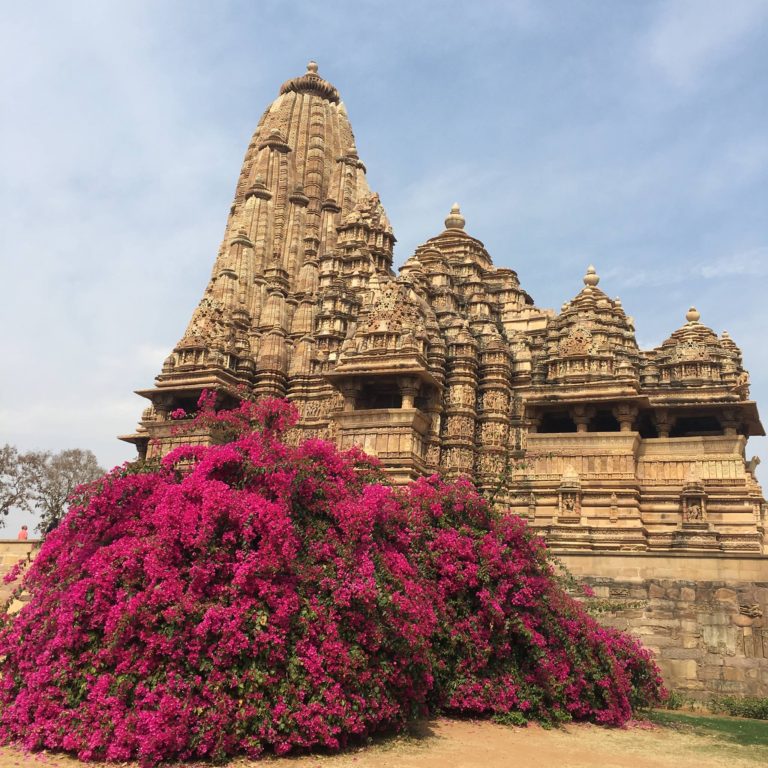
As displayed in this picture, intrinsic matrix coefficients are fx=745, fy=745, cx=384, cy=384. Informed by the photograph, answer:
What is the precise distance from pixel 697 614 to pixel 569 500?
781 centimetres

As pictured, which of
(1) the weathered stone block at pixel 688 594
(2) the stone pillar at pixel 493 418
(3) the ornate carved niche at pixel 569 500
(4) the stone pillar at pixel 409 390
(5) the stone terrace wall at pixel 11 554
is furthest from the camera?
(2) the stone pillar at pixel 493 418

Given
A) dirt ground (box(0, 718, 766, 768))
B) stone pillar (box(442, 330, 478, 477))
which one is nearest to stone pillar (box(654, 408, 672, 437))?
stone pillar (box(442, 330, 478, 477))

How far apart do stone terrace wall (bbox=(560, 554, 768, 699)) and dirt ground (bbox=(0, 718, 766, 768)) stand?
3499 mm

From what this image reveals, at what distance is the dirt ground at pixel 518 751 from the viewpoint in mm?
8766

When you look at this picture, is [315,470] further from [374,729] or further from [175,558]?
[374,729]

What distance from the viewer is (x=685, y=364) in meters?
24.4

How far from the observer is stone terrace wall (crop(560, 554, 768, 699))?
48.1ft

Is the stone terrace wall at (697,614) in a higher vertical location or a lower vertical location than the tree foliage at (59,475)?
lower

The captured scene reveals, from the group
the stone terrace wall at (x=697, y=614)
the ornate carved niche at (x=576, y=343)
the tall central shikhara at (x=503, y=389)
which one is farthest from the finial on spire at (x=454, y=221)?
the stone terrace wall at (x=697, y=614)

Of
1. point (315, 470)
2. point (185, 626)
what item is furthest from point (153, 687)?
point (315, 470)

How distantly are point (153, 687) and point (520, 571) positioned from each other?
21.0 ft

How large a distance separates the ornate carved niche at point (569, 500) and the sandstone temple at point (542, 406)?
43mm

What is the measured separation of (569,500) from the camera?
906 inches

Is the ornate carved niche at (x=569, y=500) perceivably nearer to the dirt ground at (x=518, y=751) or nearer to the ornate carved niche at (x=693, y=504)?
the ornate carved niche at (x=693, y=504)
